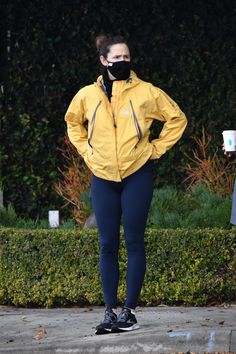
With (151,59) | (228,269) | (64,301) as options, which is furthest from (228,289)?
(151,59)

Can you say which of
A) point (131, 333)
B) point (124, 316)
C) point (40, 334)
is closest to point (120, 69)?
point (124, 316)

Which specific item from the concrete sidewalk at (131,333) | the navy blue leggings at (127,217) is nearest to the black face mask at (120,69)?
the navy blue leggings at (127,217)

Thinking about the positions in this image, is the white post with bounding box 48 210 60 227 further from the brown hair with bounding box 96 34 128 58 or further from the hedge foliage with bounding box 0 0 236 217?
the brown hair with bounding box 96 34 128 58

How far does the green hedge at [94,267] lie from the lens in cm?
845

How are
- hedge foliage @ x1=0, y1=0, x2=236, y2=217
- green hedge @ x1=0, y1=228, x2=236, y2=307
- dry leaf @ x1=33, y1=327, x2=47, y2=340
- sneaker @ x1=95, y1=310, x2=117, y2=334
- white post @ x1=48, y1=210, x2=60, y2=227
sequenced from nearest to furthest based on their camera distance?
sneaker @ x1=95, y1=310, x2=117, y2=334 < dry leaf @ x1=33, y1=327, x2=47, y2=340 < green hedge @ x1=0, y1=228, x2=236, y2=307 < white post @ x1=48, y1=210, x2=60, y2=227 < hedge foliage @ x1=0, y1=0, x2=236, y2=217

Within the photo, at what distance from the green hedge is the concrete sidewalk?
7.2 inches

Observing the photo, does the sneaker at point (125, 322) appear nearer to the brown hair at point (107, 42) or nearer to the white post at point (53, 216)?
the brown hair at point (107, 42)

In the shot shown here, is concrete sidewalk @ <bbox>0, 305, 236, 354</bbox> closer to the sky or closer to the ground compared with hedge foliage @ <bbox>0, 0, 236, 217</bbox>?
closer to the ground

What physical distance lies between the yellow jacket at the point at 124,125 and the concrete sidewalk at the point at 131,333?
104cm

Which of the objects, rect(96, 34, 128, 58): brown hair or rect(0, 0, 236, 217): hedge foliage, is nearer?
rect(96, 34, 128, 58): brown hair

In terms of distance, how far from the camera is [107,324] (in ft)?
22.4

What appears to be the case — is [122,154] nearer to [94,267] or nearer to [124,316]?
[124,316]

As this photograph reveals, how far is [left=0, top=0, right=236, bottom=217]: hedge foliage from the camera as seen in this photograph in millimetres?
11234

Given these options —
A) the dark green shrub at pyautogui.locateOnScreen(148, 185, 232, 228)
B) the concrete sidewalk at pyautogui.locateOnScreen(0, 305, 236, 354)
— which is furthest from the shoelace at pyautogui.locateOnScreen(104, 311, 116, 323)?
the dark green shrub at pyautogui.locateOnScreen(148, 185, 232, 228)
